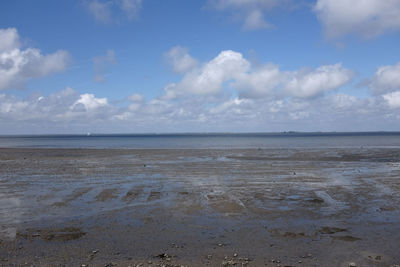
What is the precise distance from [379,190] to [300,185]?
14.9 ft

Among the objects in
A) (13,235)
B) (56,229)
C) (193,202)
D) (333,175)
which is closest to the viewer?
(13,235)

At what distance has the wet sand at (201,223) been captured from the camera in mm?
8984

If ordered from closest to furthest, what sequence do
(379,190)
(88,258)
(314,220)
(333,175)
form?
1. (88,258)
2. (314,220)
3. (379,190)
4. (333,175)

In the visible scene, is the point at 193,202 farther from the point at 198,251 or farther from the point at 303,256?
the point at 303,256

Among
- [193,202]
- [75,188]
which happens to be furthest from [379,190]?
[75,188]

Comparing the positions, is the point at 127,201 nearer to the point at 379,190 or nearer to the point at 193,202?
the point at 193,202

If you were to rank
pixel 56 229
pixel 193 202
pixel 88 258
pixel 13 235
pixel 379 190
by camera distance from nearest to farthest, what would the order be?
1. pixel 88 258
2. pixel 13 235
3. pixel 56 229
4. pixel 193 202
5. pixel 379 190

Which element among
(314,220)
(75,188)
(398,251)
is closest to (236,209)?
(314,220)

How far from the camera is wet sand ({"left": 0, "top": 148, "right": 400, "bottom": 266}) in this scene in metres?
8.98

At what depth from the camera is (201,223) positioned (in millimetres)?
12234

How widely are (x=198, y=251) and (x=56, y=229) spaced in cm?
568

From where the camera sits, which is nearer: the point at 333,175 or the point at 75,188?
the point at 75,188

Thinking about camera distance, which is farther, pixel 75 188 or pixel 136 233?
pixel 75 188

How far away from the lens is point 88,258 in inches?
Result: 348
